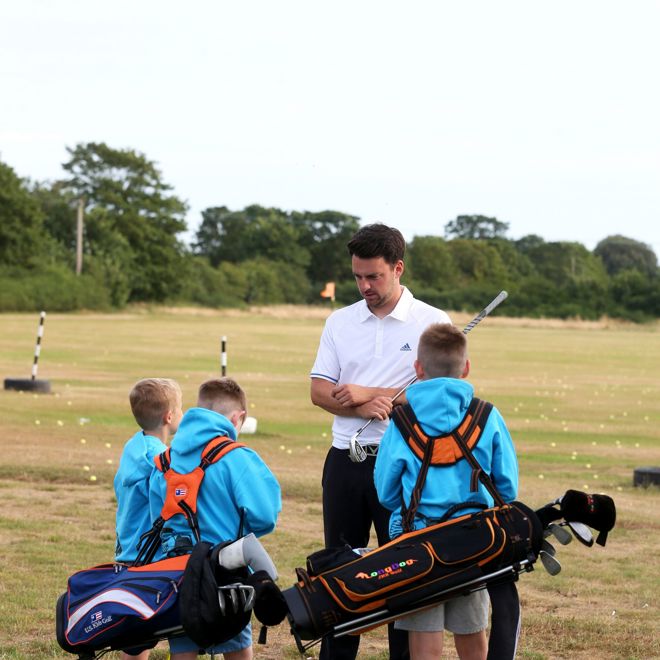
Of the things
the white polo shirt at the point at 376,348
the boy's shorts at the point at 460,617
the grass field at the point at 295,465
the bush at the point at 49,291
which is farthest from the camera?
the bush at the point at 49,291

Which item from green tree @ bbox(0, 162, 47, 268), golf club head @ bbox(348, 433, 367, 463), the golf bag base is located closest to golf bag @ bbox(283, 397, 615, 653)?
the golf bag base

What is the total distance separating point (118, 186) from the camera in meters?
103

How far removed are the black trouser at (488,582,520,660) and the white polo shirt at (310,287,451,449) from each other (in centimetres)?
115

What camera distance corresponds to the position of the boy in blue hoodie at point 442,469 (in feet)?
14.9

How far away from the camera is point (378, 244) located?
541cm

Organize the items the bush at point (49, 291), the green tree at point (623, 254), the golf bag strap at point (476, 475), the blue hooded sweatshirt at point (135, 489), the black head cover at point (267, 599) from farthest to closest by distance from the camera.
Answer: the green tree at point (623, 254) → the bush at point (49, 291) → the blue hooded sweatshirt at point (135, 489) → the golf bag strap at point (476, 475) → the black head cover at point (267, 599)

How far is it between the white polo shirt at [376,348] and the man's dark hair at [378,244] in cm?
26

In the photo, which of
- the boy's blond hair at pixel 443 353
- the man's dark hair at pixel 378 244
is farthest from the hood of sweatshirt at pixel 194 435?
the man's dark hair at pixel 378 244

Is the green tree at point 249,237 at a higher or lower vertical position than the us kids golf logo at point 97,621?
higher

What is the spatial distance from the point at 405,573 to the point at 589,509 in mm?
756

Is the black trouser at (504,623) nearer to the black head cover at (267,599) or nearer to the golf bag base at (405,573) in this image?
the golf bag base at (405,573)

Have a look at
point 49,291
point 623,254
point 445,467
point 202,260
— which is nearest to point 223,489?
point 445,467

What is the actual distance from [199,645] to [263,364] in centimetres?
2858

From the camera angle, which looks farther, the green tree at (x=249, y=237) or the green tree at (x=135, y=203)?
the green tree at (x=249, y=237)
